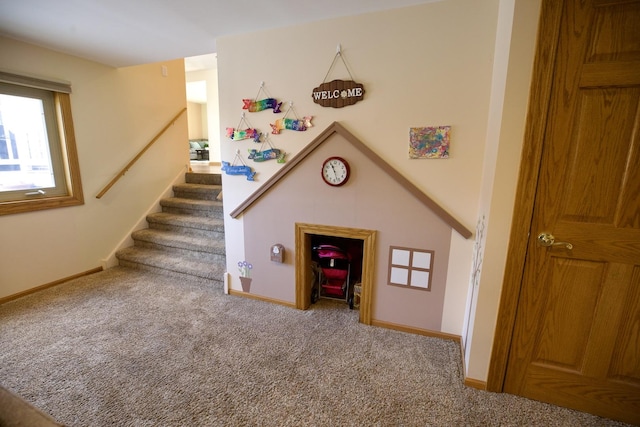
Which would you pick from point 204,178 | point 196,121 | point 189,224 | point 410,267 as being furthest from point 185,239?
point 196,121

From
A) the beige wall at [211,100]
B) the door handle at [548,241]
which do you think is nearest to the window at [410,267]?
the door handle at [548,241]

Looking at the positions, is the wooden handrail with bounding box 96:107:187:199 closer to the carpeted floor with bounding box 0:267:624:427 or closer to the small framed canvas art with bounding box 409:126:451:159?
the carpeted floor with bounding box 0:267:624:427

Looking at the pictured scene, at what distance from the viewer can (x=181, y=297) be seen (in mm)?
2738

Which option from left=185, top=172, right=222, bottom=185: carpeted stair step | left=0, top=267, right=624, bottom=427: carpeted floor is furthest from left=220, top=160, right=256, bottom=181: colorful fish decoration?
left=185, top=172, right=222, bottom=185: carpeted stair step

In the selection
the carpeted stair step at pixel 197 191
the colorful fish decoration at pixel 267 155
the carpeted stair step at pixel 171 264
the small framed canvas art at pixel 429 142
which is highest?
the small framed canvas art at pixel 429 142

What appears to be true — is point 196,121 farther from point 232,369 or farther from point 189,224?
point 232,369

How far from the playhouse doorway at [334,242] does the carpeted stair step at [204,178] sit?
7.05 ft

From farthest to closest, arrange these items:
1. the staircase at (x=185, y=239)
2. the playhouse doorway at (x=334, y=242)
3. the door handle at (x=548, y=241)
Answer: the staircase at (x=185, y=239) → the playhouse doorway at (x=334, y=242) → the door handle at (x=548, y=241)

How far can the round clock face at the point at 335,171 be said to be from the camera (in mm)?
2182

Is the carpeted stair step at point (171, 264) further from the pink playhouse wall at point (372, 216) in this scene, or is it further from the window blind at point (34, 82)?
the window blind at point (34, 82)

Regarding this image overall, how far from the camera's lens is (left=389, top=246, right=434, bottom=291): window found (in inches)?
83.2

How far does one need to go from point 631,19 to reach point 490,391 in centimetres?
205

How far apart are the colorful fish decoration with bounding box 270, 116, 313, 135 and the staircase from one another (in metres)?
1.57

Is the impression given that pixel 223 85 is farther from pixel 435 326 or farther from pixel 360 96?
pixel 435 326
